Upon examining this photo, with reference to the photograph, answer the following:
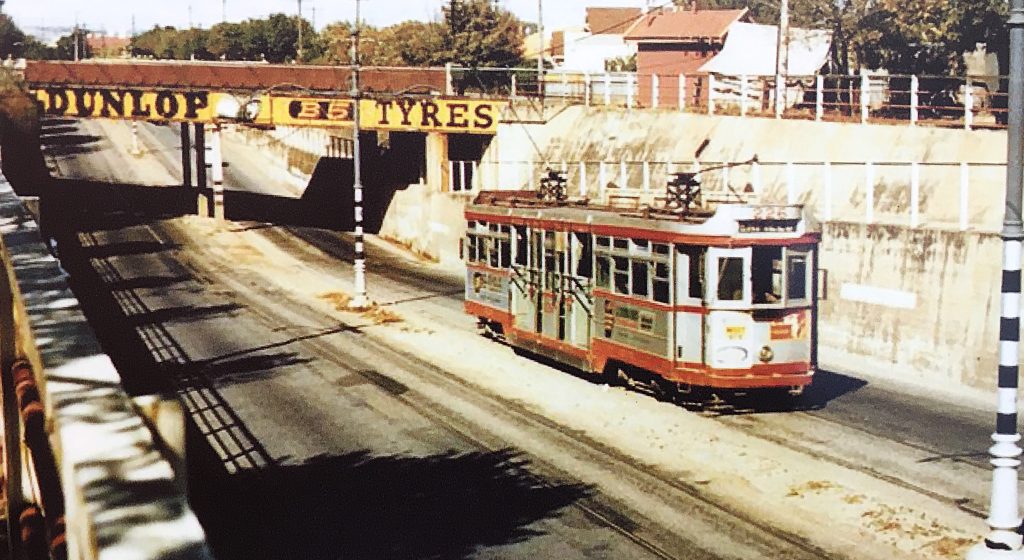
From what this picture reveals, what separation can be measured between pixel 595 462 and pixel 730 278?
465 centimetres

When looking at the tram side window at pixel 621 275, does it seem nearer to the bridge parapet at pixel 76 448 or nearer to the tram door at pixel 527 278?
the tram door at pixel 527 278

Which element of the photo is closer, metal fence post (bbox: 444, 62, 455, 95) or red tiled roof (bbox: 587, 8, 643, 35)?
metal fence post (bbox: 444, 62, 455, 95)

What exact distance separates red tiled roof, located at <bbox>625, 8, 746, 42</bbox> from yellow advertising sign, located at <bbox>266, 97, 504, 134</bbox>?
17236mm

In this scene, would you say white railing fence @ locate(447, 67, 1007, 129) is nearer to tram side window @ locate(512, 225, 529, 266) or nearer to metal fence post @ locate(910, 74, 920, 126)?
metal fence post @ locate(910, 74, 920, 126)

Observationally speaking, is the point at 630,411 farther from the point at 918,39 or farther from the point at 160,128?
the point at 160,128

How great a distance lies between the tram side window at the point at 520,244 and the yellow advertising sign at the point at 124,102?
25.6m

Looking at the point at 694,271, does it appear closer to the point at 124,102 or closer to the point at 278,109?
the point at 278,109

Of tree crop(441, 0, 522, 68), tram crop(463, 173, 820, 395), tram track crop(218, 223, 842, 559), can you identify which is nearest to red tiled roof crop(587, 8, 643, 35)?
tree crop(441, 0, 522, 68)

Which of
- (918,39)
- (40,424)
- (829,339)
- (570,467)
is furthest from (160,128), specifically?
(40,424)

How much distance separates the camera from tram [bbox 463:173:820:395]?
19625mm

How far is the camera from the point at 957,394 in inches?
869

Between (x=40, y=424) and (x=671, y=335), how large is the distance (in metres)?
16.3

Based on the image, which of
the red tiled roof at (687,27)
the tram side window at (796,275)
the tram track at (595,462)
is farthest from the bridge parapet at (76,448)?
the red tiled roof at (687,27)

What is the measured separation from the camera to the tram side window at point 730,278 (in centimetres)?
1958
